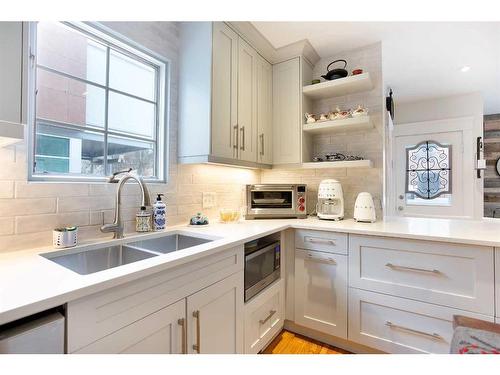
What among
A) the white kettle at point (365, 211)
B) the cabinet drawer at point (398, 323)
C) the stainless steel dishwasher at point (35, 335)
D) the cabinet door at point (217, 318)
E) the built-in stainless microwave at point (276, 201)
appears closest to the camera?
the stainless steel dishwasher at point (35, 335)

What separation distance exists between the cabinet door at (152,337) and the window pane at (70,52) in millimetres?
1308

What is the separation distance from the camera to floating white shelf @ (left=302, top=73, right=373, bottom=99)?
1878 mm

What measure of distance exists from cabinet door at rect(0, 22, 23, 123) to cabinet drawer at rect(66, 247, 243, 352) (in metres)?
0.57

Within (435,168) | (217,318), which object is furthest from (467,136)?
(217,318)

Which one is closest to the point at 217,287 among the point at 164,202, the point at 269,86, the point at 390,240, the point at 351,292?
the point at 164,202

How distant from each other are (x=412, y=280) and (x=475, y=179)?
2603 mm

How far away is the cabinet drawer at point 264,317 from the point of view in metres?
1.40

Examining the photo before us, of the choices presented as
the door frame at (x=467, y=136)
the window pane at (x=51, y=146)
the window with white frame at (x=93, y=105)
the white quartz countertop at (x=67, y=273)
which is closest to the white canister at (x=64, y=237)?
the white quartz countertop at (x=67, y=273)

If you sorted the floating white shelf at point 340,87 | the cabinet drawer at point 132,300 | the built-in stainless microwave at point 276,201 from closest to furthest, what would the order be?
1. the cabinet drawer at point 132,300
2. the floating white shelf at point 340,87
3. the built-in stainless microwave at point 276,201

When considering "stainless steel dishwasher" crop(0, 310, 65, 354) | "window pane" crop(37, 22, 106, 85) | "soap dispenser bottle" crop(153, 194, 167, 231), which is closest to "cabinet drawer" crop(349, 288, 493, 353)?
"soap dispenser bottle" crop(153, 194, 167, 231)

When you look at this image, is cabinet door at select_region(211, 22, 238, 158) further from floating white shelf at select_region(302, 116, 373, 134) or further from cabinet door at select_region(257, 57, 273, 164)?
floating white shelf at select_region(302, 116, 373, 134)

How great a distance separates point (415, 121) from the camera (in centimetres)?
338

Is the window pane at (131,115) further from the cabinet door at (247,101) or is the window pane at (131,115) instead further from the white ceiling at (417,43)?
the white ceiling at (417,43)
